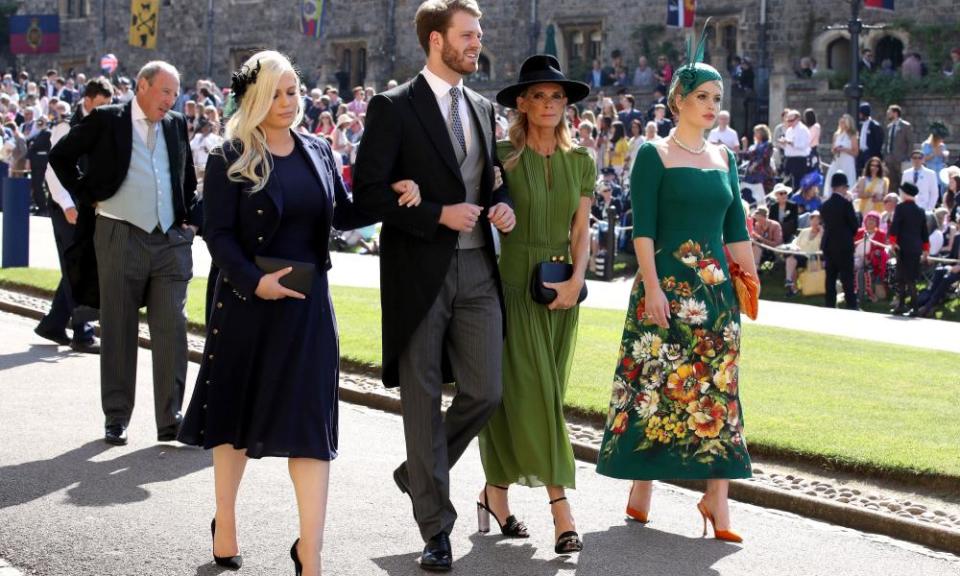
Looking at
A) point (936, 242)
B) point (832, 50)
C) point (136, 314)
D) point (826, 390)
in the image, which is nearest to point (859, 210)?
point (936, 242)


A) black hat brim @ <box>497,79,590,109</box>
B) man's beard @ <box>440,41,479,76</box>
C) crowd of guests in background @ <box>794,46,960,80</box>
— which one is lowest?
black hat brim @ <box>497,79,590,109</box>

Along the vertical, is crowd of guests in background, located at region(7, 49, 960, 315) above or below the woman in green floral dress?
above

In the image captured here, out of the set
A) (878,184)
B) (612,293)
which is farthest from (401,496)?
(878,184)

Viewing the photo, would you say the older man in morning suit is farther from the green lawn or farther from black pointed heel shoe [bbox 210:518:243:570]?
black pointed heel shoe [bbox 210:518:243:570]

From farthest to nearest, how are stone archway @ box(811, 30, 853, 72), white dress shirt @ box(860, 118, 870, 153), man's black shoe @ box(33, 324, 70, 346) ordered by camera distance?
stone archway @ box(811, 30, 853, 72)
white dress shirt @ box(860, 118, 870, 153)
man's black shoe @ box(33, 324, 70, 346)

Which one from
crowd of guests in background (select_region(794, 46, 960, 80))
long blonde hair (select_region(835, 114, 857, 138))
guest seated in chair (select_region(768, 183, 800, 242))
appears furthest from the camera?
crowd of guests in background (select_region(794, 46, 960, 80))

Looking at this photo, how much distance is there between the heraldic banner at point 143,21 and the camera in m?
50.2

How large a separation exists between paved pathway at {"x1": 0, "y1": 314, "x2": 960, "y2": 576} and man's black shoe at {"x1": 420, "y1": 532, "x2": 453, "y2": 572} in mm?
76

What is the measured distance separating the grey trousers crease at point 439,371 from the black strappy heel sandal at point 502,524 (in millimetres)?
521

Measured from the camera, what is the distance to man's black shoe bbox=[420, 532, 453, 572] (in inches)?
237

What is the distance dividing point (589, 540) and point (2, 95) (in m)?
31.9

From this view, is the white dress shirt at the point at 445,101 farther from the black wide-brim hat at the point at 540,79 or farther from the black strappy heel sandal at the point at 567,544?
the black strappy heel sandal at the point at 567,544

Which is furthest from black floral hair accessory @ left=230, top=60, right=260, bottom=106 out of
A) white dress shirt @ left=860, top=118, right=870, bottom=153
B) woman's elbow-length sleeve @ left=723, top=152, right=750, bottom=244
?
white dress shirt @ left=860, top=118, right=870, bottom=153

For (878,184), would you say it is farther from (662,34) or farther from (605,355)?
(662,34)
